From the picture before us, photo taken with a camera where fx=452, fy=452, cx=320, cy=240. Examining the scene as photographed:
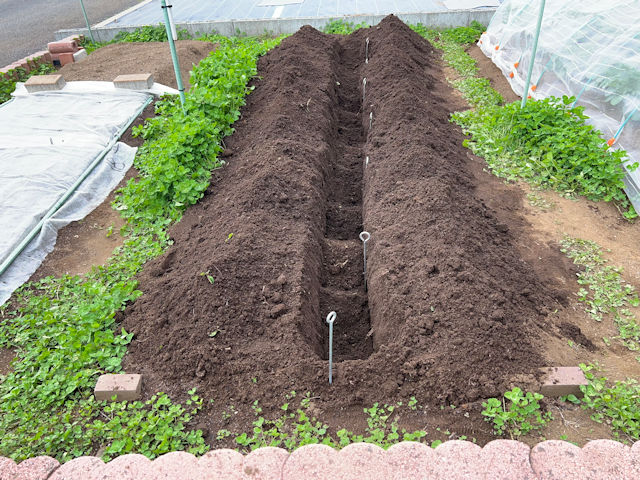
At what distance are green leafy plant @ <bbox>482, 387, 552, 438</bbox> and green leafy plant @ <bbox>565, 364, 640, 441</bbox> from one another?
11.6 inches

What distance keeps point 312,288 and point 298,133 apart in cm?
252

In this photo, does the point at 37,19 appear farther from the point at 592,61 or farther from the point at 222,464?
the point at 222,464

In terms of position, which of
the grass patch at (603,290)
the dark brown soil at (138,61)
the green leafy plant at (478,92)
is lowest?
the grass patch at (603,290)

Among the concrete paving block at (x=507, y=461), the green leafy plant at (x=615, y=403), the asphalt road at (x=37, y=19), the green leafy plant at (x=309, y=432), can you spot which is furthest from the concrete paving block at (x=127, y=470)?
the asphalt road at (x=37, y=19)

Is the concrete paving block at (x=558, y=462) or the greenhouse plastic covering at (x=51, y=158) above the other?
the concrete paving block at (x=558, y=462)

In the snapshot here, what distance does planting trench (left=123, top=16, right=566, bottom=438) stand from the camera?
2926 millimetres

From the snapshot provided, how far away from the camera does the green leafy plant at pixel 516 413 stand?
2.63 metres

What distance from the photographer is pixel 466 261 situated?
3561 millimetres

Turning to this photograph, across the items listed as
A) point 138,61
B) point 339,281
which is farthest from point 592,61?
point 138,61

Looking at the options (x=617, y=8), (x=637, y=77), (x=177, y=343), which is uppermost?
(x=617, y=8)

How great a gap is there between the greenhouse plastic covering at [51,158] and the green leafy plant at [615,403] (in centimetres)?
464

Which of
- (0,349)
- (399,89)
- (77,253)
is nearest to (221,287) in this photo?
(0,349)

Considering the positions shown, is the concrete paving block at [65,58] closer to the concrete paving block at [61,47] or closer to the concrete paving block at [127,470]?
the concrete paving block at [61,47]

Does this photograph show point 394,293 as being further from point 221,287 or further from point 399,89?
point 399,89
